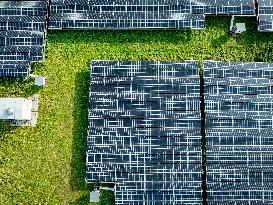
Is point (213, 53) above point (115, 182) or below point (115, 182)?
above

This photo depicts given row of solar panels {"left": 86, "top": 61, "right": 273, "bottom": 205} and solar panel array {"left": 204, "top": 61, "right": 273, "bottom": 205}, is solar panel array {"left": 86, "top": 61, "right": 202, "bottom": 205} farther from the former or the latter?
solar panel array {"left": 204, "top": 61, "right": 273, "bottom": 205}

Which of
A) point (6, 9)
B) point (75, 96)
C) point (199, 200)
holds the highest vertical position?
point (6, 9)

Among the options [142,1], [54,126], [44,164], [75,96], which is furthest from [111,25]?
[44,164]

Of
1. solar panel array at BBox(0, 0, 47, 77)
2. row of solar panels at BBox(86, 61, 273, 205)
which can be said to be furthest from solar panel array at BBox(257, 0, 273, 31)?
solar panel array at BBox(0, 0, 47, 77)

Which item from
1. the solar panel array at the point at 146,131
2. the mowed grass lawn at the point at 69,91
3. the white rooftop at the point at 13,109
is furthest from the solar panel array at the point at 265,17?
the white rooftop at the point at 13,109

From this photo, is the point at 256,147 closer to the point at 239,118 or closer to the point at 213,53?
the point at 239,118

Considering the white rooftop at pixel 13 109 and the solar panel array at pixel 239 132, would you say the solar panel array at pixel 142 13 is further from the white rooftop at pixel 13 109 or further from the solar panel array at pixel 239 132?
the white rooftop at pixel 13 109

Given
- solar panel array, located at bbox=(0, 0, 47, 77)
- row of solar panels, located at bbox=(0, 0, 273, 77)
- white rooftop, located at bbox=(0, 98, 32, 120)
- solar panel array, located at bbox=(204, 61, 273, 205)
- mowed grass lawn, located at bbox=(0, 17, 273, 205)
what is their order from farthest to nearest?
row of solar panels, located at bbox=(0, 0, 273, 77) < solar panel array, located at bbox=(0, 0, 47, 77) < mowed grass lawn, located at bbox=(0, 17, 273, 205) < white rooftop, located at bbox=(0, 98, 32, 120) < solar panel array, located at bbox=(204, 61, 273, 205)
